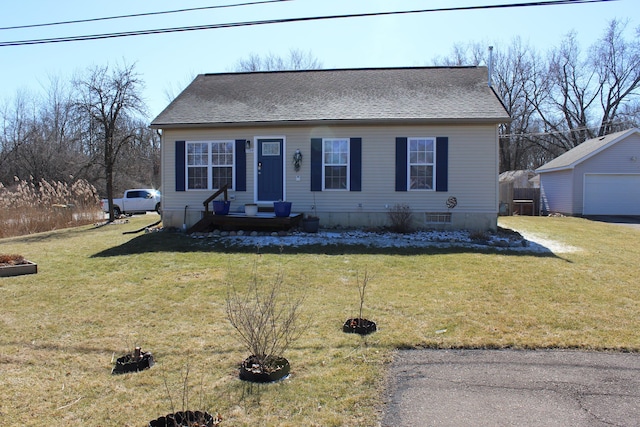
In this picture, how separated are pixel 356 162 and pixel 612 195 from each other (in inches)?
624

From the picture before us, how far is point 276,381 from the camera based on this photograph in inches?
148

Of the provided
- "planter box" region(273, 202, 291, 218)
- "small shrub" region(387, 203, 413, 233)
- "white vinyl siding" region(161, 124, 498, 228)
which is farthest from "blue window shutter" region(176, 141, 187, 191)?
"small shrub" region(387, 203, 413, 233)

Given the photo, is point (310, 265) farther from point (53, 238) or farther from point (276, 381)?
point (53, 238)

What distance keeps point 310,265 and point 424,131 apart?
20.4ft

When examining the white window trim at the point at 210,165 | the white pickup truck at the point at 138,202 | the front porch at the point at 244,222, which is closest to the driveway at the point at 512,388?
the front porch at the point at 244,222

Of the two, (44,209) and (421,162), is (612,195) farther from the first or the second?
(44,209)

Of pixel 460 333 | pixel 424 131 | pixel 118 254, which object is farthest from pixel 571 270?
pixel 118 254

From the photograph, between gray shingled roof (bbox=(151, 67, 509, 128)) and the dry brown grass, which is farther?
the dry brown grass

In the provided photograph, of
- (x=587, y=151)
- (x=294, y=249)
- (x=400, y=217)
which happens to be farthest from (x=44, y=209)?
(x=587, y=151)

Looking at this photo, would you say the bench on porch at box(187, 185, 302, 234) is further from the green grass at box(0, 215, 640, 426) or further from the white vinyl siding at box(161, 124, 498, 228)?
the green grass at box(0, 215, 640, 426)

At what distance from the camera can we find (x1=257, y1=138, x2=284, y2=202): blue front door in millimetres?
13297

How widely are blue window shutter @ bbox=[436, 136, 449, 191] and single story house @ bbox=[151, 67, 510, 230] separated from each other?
0.09ft

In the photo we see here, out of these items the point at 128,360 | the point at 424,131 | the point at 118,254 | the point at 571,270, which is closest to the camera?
the point at 128,360

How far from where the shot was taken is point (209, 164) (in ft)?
44.5
